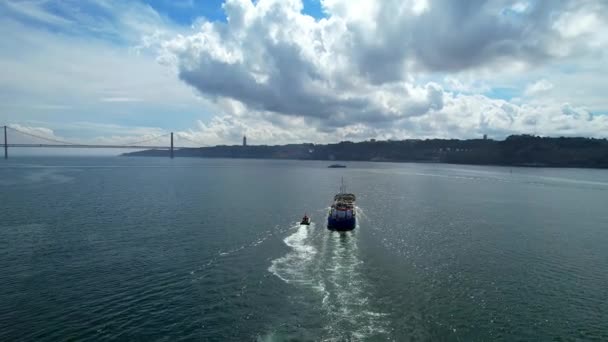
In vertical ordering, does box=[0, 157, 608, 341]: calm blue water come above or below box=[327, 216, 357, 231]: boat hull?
below

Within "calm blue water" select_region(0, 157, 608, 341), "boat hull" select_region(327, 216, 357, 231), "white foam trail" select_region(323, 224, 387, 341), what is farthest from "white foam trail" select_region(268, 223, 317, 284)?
"boat hull" select_region(327, 216, 357, 231)

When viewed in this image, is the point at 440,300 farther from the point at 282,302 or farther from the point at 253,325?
the point at 253,325

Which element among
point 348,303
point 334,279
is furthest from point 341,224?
point 348,303

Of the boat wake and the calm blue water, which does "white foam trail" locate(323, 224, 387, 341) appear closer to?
the boat wake

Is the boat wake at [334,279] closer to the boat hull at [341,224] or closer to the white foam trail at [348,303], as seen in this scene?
the white foam trail at [348,303]

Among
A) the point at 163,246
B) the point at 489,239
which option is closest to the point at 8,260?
the point at 163,246
